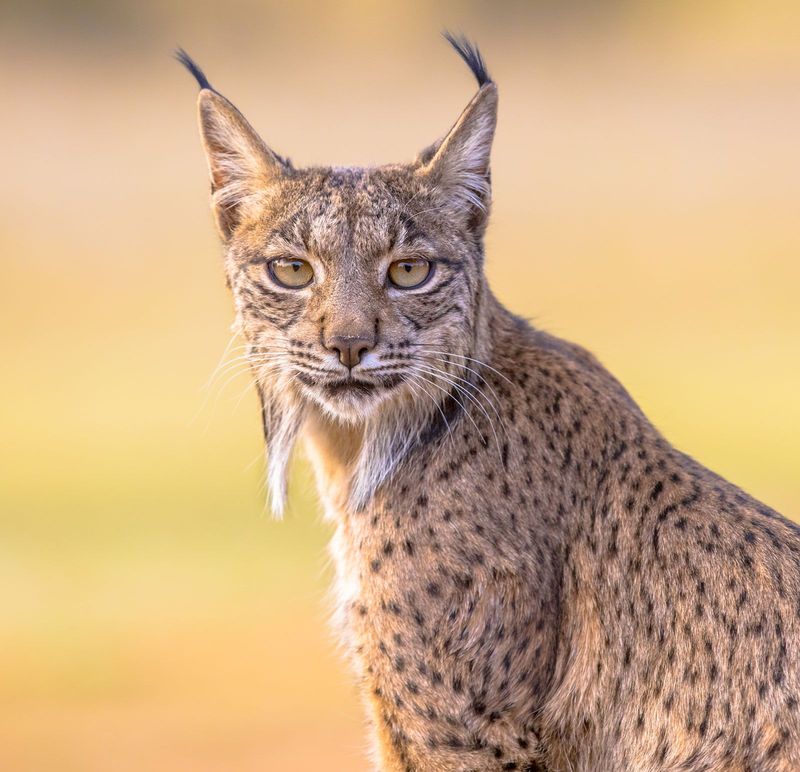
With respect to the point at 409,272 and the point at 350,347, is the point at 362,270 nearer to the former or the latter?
the point at 409,272

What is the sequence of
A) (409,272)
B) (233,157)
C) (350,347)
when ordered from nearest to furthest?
1. (350,347)
2. (409,272)
3. (233,157)

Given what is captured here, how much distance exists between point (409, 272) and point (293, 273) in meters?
0.39

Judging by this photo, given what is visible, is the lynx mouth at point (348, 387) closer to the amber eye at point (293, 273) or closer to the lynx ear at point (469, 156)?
the amber eye at point (293, 273)

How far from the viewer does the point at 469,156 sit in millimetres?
4762

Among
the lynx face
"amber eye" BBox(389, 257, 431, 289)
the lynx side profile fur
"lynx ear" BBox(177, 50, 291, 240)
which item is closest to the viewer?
the lynx side profile fur

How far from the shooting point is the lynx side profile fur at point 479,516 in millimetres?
4340

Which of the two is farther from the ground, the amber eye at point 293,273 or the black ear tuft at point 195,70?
the black ear tuft at point 195,70

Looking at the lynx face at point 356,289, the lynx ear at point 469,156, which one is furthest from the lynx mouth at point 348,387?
the lynx ear at point 469,156

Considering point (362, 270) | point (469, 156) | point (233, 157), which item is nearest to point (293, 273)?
point (362, 270)

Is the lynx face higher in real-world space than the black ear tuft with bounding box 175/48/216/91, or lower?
lower

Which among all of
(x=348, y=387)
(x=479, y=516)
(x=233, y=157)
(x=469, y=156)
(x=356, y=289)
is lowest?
(x=479, y=516)

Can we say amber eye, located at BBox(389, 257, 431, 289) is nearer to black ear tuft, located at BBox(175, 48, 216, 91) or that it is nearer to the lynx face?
the lynx face

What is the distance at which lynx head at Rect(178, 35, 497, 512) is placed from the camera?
4516mm

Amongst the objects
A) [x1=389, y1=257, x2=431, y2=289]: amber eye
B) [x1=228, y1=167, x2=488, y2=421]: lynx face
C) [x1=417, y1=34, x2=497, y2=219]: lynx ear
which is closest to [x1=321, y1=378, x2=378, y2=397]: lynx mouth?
[x1=228, y1=167, x2=488, y2=421]: lynx face
